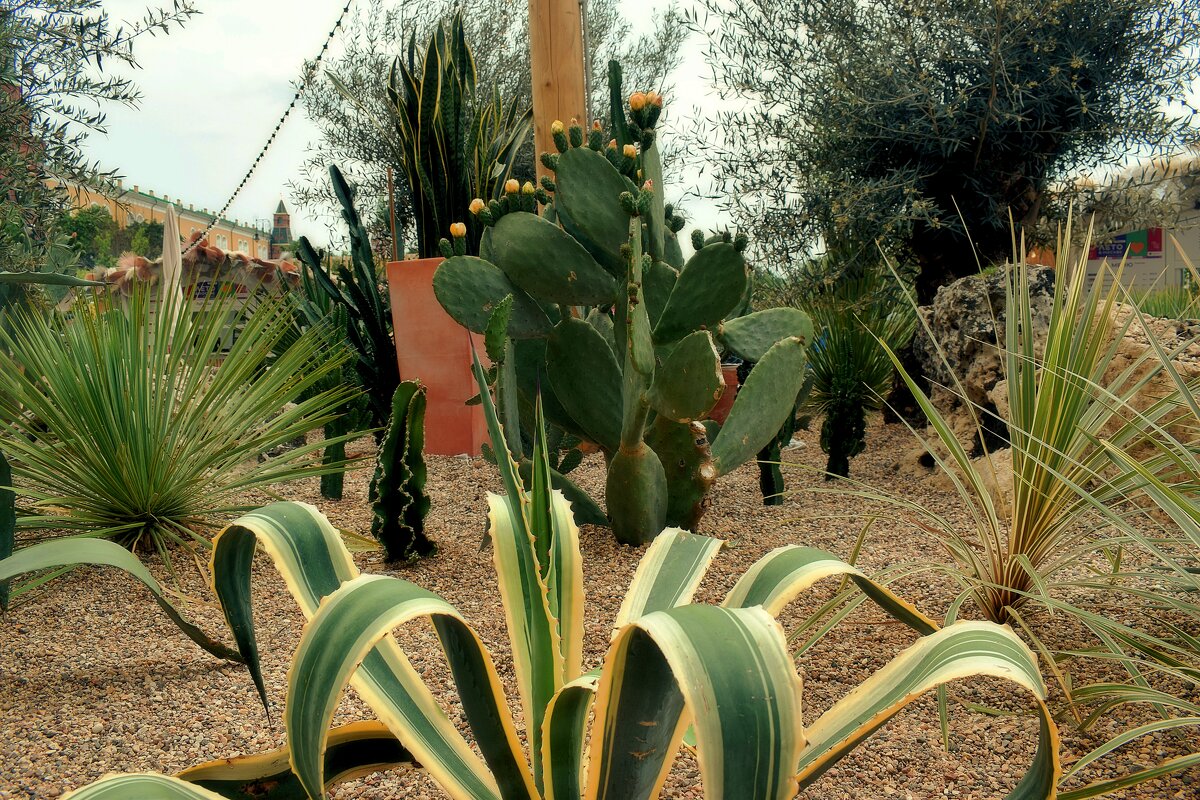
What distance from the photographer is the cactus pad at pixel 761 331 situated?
8.48ft

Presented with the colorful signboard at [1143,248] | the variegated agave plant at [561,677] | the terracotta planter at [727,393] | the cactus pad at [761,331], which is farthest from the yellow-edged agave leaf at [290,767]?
the colorful signboard at [1143,248]

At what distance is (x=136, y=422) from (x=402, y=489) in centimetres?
71

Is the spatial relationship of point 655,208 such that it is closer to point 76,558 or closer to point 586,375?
point 586,375

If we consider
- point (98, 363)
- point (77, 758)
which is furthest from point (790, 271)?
point (77, 758)

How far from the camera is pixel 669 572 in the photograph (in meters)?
1.20

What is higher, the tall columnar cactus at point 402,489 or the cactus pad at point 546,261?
the cactus pad at point 546,261

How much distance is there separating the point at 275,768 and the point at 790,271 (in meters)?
4.03

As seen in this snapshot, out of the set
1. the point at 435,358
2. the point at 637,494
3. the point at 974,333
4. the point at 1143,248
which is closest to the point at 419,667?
the point at 637,494

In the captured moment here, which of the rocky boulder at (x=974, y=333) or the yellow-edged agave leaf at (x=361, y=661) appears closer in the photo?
the yellow-edged agave leaf at (x=361, y=661)

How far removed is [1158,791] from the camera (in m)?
1.33

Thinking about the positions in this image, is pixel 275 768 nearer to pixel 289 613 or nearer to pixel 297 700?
pixel 297 700

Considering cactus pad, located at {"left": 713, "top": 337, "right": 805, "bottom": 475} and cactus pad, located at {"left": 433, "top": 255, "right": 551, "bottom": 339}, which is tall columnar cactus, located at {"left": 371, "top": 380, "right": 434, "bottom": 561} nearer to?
cactus pad, located at {"left": 433, "top": 255, "right": 551, "bottom": 339}

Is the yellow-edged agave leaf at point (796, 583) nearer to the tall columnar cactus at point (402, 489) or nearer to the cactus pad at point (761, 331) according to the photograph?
the tall columnar cactus at point (402, 489)

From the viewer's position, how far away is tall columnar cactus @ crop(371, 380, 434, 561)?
233cm
